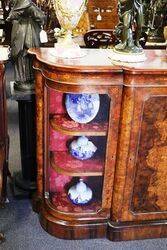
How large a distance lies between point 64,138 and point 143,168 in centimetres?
53

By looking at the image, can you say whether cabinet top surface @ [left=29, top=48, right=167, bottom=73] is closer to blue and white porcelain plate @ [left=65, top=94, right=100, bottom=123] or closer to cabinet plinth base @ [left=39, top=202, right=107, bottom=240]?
blue and white porcelain plate @ [left=65, top=94, right=100, bottom=123]

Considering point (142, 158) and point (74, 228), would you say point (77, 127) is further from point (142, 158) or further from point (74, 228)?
point (74, 228)

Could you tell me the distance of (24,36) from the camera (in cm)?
213

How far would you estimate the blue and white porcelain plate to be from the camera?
191 centimetres

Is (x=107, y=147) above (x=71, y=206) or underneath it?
above

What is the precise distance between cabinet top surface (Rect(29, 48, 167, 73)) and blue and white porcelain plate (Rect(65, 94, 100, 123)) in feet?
0.65

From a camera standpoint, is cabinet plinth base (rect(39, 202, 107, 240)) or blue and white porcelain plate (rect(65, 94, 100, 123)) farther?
cabinet plinth base (rect(39, 202, 107, 240))

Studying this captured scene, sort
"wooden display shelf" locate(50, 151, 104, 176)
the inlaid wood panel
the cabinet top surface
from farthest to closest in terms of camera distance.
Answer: "wooden display shelf" locate(50, 151, 104, 176) < the inlaid wood panel < the cabinet top surface

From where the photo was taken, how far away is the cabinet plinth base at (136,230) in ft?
7.04

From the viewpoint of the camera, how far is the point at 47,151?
6.86ft

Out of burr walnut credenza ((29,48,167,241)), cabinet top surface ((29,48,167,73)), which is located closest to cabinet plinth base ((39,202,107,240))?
burr walnut credenza ((29,48,167,241))

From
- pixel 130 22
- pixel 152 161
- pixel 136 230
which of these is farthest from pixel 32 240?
pixel 130 22

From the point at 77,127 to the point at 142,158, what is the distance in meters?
0.42

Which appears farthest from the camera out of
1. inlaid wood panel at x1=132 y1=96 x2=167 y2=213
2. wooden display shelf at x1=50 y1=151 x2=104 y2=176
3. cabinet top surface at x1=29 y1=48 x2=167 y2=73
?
wooden display shelf at x1=50 y1=151 x2=104 y2=176
